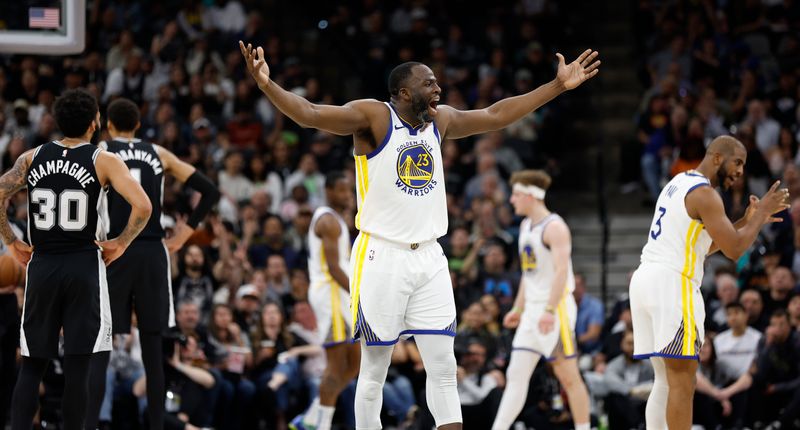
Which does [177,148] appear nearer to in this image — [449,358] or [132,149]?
[132,149]

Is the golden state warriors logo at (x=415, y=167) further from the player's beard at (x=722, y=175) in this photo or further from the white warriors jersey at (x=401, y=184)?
the player's beard at (x=722, y=175)

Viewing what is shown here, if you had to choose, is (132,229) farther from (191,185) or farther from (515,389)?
(515,389)

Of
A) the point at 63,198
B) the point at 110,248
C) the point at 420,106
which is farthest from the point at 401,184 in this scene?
the point at 63,198

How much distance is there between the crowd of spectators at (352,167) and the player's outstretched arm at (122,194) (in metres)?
3.47

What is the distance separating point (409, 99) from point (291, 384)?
578 centimetres

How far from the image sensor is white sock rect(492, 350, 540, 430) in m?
9.75

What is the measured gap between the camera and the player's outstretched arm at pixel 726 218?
7.52 m

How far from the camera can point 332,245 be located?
9.65 metres

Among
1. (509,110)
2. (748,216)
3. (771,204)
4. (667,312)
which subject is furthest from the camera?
(748,216)

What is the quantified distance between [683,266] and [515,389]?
2.44m

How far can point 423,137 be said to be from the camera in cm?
691

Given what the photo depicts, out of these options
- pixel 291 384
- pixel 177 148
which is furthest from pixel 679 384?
pixel 177 148

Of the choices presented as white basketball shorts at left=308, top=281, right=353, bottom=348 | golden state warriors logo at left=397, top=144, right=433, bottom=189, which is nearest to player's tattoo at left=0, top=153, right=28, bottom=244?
golden state warriors logo at left=397, top=144, right=433, bottom=189

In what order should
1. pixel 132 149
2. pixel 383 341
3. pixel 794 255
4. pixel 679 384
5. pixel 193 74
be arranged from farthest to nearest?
pixel 193 74 < pixel 794 255 < pixel 132 149 < pixel 679 384 < pixel 383 341
